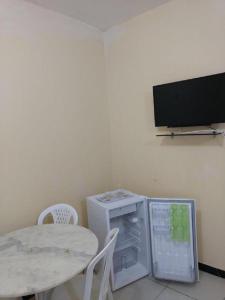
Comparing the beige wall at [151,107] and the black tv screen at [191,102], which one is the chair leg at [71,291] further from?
the black tv screen at [191,102]

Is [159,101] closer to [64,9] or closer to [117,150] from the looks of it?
[117,150]

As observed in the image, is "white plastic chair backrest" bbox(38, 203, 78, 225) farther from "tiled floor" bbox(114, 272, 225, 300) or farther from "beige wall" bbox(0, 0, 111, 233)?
"tiled floor" bbox(114, 272, 225, 300)

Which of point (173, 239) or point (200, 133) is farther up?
point (200, 133)

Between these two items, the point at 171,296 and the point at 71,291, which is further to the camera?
the point at 171,296

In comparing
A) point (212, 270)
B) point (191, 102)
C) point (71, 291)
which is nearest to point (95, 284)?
point (71, 291)

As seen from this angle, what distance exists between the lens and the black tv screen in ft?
6.68

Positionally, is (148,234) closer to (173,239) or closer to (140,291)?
(173,239)

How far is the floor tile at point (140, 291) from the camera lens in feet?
7.03

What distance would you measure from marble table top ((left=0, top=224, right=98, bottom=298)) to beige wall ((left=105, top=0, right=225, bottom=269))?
1.15 m

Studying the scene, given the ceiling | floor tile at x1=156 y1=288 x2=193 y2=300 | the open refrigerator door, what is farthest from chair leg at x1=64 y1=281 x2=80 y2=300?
the ceiling

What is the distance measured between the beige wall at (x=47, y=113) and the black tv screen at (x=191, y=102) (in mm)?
847

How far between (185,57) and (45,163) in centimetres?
171

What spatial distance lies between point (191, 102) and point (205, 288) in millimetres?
1696

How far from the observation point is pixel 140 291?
2221 millimetres
